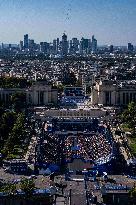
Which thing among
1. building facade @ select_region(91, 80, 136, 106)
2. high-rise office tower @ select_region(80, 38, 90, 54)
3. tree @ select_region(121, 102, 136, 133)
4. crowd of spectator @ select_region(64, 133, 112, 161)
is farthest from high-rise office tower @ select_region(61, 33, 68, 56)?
crowd of spectator @ select_region(64, 133, 112, 161)

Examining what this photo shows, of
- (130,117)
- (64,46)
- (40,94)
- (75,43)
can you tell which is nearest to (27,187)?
(130,117)

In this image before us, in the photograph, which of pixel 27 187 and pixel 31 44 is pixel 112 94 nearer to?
pixel 27 187

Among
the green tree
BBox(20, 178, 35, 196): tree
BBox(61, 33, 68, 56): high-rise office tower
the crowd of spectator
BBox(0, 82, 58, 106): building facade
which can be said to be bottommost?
BBox(20, 178, 35, 196): tree

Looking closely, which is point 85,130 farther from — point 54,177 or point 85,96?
point 85,96

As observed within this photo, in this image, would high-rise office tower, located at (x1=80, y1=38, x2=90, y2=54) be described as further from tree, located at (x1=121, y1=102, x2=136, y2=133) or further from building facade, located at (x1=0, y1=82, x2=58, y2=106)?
tree, located at (x1=121, y1=102, x2=136, y2=133)

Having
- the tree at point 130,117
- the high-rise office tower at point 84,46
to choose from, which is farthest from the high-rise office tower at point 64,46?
the tree at point 130,117

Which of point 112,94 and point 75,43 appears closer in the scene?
point 112,94

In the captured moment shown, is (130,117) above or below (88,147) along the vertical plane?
above

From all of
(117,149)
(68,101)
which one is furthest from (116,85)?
(117,149)

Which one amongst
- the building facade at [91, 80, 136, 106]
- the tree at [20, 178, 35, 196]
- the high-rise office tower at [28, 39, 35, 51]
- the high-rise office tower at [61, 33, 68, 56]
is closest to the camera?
the tree at [20, 178, 35, 196]

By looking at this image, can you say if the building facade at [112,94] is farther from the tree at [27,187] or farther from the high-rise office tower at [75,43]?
the high-rise office tower at [75,43]

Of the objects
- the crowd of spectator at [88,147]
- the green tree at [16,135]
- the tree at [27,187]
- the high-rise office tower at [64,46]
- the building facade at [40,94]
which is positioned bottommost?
the tree at [27,187]

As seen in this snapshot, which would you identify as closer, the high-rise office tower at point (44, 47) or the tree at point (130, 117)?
the tree at point (130, 117)
